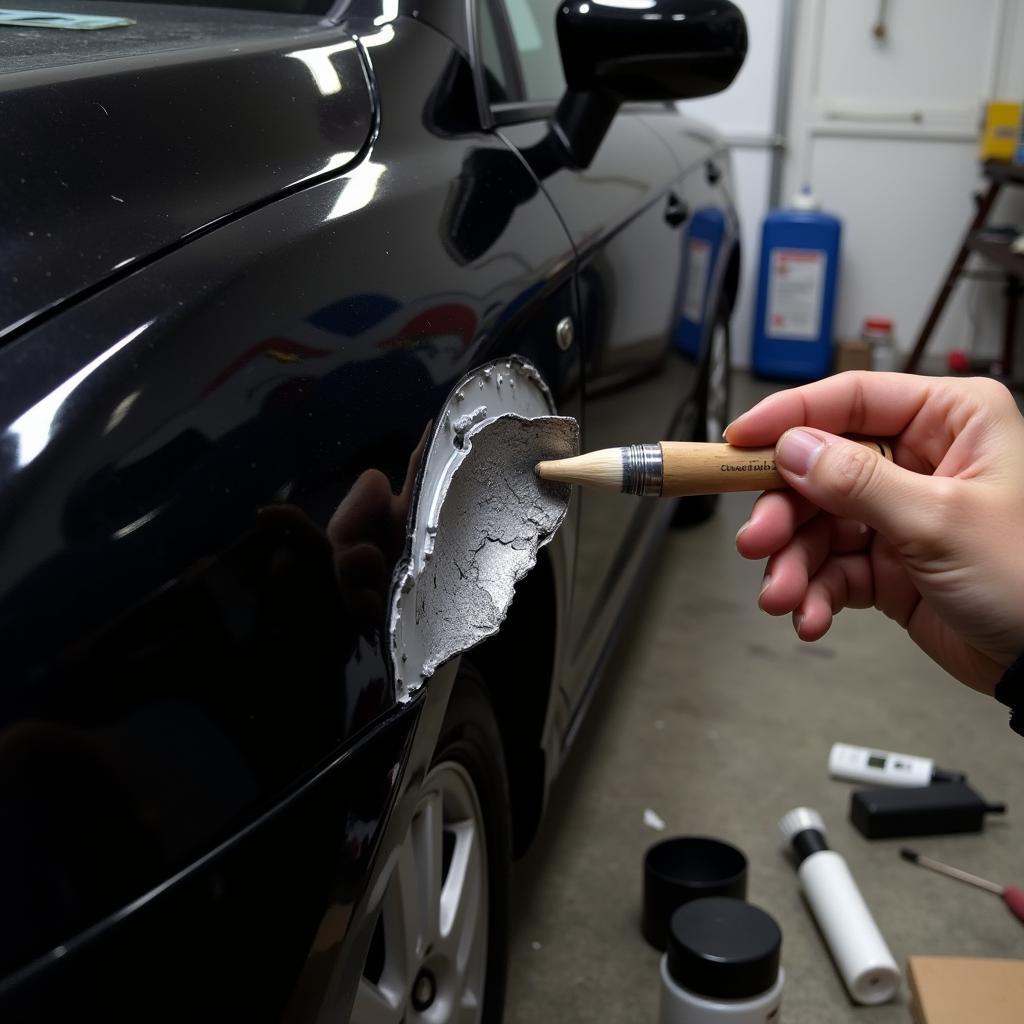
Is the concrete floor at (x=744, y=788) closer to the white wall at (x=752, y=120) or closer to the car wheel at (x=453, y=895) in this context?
the car wheel at (x=453, y=895)

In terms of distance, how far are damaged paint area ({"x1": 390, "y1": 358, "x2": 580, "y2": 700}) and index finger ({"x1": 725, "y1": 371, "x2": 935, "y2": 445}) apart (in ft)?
0.62

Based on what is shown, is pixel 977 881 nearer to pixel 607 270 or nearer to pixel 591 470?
pixel 607 270

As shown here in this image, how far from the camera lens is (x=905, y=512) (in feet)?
3.03

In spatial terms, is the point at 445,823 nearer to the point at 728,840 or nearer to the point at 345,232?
the point at 345,232

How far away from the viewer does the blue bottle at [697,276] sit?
6.81 ft

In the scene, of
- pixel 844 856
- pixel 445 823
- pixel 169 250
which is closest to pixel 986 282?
pixel 844 856

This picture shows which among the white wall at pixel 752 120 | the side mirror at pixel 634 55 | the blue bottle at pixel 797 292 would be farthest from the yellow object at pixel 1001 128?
the side mirror at pixel 634 55

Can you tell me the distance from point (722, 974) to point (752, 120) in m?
4.59

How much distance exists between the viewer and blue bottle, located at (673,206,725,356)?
2.08 m

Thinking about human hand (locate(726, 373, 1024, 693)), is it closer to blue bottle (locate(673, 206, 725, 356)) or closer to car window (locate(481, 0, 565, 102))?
car window (locate(481, 0, 565, 102))

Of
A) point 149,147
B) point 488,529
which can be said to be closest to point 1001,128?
point 488,529

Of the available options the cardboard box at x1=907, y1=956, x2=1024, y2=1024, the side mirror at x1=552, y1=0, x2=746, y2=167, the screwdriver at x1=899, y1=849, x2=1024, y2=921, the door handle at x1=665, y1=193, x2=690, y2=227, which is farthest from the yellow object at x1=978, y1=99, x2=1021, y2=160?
the cardboard box at x1=907, y1=956, x2=1024, y2=1024

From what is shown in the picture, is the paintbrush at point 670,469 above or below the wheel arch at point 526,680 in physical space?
above

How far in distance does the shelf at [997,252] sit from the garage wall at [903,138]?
0.68 metres
